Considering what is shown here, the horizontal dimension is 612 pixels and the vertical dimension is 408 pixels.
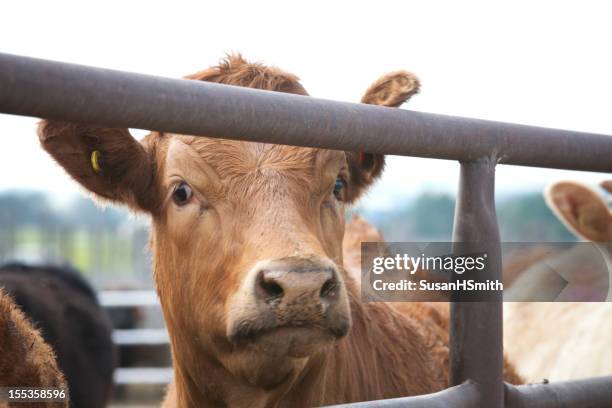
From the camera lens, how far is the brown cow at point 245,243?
2.13m

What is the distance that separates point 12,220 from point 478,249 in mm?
21166

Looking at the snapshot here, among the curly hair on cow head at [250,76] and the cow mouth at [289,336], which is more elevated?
the curly hair on cow head at [250,76]

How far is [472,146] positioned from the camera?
2.04 meters

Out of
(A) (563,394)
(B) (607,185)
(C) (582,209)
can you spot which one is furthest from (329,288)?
(B) (607,185)

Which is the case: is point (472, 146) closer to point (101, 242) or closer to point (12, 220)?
point (101, 242)

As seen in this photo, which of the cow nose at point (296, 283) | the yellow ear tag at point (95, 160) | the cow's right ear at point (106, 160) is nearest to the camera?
the cow nose at point (296, 283)

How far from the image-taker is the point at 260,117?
161cm

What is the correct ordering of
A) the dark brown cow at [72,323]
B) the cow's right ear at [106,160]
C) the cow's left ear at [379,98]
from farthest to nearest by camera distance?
the dark brown cow at [72,323] → the cow's left ear at [379,98] → the cow's right ear at [106,160]

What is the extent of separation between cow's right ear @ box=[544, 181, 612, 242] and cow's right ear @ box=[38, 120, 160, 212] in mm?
2565

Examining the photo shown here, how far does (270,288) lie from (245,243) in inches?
9.8

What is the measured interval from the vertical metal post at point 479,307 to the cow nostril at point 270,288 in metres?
0.48

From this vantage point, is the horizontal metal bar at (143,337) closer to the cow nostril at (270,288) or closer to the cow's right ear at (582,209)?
the cow's right ear at (582,209)

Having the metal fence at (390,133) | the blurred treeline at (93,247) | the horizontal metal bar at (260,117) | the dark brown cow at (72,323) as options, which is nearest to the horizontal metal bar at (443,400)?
the metal fence at (390,133)

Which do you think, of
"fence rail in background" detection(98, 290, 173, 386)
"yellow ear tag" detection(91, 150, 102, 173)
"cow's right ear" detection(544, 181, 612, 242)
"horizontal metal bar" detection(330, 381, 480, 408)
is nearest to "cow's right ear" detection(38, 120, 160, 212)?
"yellow ear tag" detection(91, 150, 102, 173)
